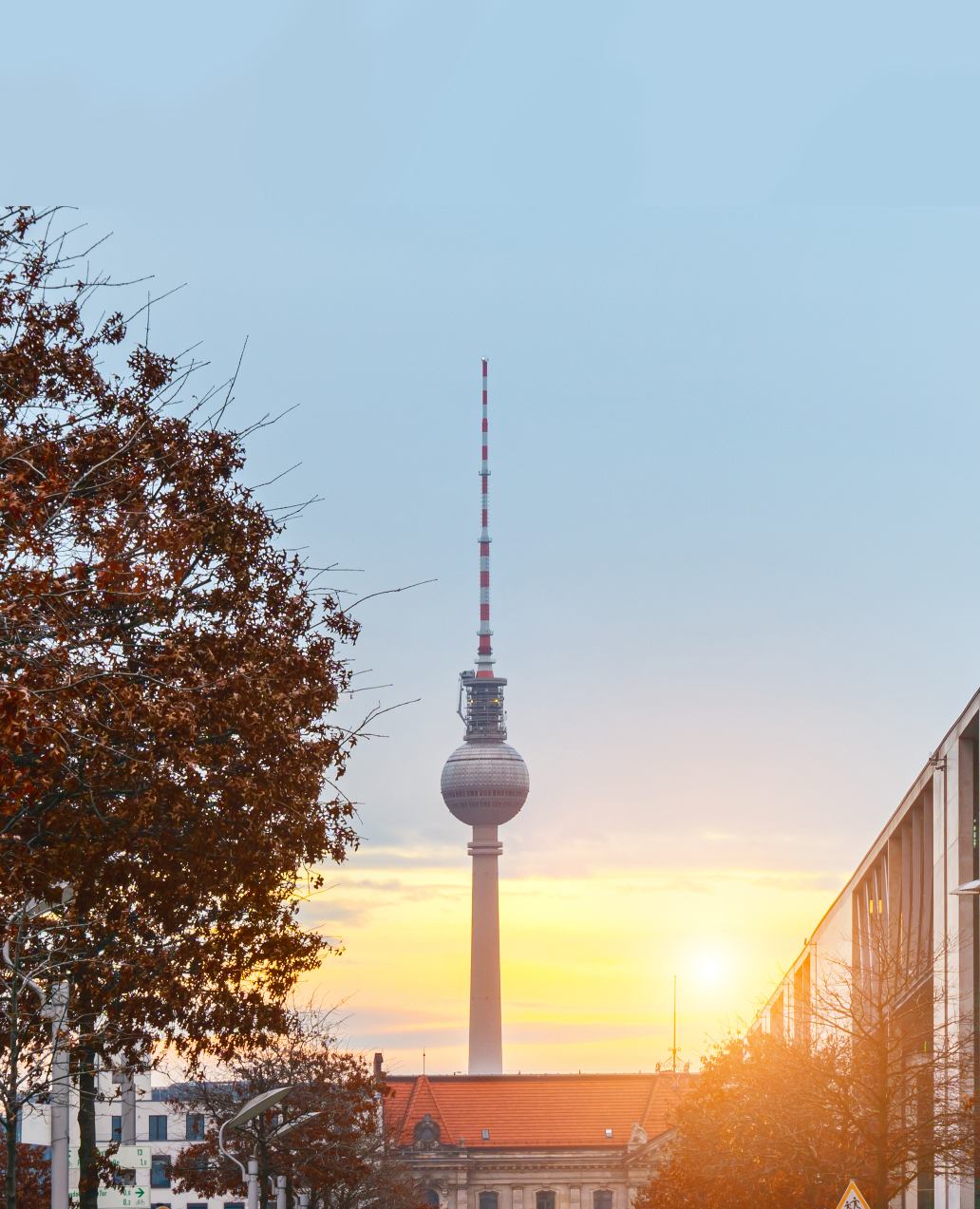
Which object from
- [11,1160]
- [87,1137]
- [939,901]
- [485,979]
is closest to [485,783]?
[485,979]

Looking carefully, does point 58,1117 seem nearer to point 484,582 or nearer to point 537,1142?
point 537,1142

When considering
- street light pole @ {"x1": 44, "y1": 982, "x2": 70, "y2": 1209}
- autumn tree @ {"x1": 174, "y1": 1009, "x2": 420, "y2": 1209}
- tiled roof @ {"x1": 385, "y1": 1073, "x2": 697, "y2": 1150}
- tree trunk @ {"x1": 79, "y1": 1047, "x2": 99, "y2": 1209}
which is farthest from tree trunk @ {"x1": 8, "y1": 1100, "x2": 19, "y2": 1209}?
tiled roof @ {"x1": 385, "y1": 1073, "x2": 697, "y2": 1150}

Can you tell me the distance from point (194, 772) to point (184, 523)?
2.87m

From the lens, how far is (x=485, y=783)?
188125 millimetres

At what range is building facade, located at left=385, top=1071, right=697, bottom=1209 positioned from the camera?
12862cm

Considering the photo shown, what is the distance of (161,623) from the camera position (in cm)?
1820

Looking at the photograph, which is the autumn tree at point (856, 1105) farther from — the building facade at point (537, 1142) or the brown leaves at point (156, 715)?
the building facade at point (537, 1142)

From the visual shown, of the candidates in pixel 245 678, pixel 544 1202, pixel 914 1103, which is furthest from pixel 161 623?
pixel 544 1202

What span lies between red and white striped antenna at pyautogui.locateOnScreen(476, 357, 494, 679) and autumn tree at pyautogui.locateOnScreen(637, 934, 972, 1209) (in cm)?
12974

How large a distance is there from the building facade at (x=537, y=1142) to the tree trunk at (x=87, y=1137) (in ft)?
344

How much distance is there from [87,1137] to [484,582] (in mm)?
154277

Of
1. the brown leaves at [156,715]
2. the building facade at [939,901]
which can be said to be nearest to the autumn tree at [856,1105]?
the building facade at [939,901]

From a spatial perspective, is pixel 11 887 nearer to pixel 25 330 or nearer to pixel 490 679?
pixel 25 330

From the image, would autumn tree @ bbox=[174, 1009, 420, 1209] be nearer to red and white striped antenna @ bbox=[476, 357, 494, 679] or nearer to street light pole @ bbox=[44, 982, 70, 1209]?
street light pole @ bbox=[44, 982, 70, 1209]
